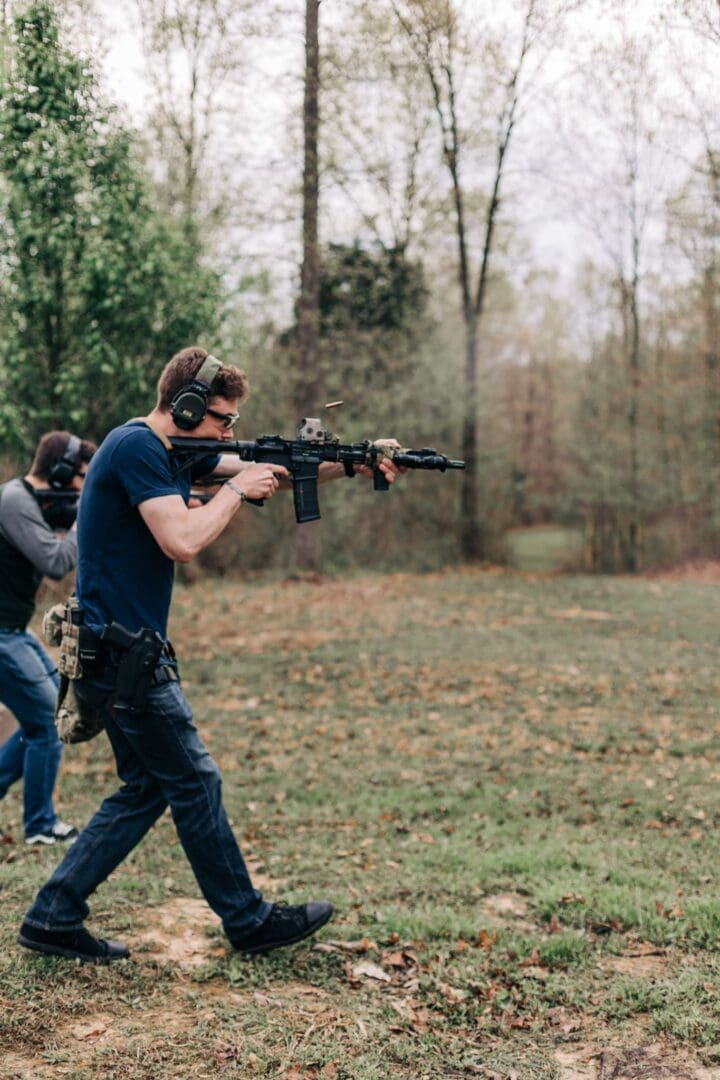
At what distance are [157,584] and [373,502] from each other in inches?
793

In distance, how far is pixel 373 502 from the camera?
2389cm

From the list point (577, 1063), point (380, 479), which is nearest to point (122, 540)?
point (380, 479)

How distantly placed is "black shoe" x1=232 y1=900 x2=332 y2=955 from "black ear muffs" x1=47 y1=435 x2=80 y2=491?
2.57 meters

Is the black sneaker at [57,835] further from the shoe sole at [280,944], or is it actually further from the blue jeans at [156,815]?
the shoe sole at [280,944]

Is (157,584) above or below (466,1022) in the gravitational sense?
above

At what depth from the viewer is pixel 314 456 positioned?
4.18 metres

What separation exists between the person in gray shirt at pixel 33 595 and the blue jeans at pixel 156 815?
4.79 feet

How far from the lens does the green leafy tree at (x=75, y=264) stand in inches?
373

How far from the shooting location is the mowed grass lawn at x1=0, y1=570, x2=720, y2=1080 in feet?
11.4

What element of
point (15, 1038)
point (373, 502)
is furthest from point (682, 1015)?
point (373, 502)

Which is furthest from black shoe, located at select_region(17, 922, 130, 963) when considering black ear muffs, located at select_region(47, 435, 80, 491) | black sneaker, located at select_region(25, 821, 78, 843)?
black ear muffs, located at select_region(47, 435, 80, 491)

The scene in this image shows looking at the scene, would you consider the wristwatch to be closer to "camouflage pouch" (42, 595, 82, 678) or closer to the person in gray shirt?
"camouflage pouch" (42, 595, 82, 678)

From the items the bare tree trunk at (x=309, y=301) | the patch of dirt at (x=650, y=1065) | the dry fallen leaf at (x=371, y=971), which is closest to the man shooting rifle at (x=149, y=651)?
the dry fallen leaf at (x=371, y=971)

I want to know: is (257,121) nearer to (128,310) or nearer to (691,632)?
(128,310)
